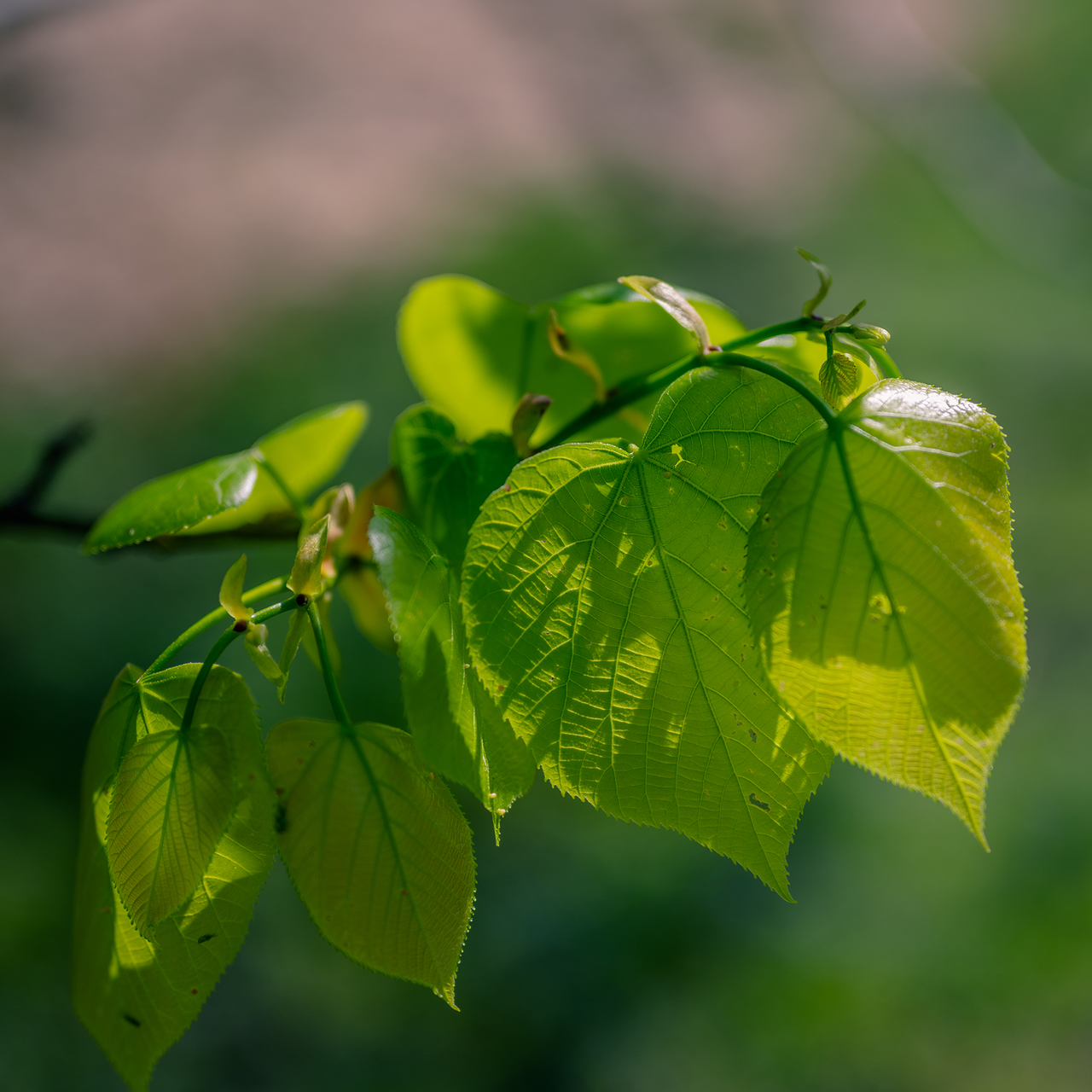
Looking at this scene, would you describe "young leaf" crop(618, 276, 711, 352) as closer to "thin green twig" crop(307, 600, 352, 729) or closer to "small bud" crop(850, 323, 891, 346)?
"small bud" crop(850, 323, 891, 346)

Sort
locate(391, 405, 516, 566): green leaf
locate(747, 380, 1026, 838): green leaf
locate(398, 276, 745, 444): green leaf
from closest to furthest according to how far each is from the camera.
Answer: locate(747, 380, 1026, 838): green leaf → locate(391, 405, 516, 566): green leaf → locate(398, 276, 745, 444): green leaf

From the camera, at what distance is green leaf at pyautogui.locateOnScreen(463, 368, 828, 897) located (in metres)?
0.29

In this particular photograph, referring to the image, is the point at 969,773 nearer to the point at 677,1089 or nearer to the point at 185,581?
the point at 677,1089

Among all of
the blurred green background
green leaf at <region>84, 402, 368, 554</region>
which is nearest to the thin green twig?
green leaf at <region>84, 402, 368, 554</region>

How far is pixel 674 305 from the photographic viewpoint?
34 centimetres

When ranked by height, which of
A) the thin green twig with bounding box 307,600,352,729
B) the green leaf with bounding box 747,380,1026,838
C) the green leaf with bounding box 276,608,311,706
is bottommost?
the thin green twig with bounding box 307,600,352,729

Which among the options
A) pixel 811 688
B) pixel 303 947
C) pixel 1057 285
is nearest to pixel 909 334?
pixel 1057 285

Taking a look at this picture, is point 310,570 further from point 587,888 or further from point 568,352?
point 587,888

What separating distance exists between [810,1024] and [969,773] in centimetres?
178

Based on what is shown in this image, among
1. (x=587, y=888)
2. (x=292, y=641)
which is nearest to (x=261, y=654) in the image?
(x=292, y=641)

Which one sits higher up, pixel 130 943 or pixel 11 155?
pixel 130 943

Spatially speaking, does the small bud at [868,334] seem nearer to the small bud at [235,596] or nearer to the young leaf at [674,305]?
the young leaf at [674,305]

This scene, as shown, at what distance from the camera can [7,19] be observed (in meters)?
1.44

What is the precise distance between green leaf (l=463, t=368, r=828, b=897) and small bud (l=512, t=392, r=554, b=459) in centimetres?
9
